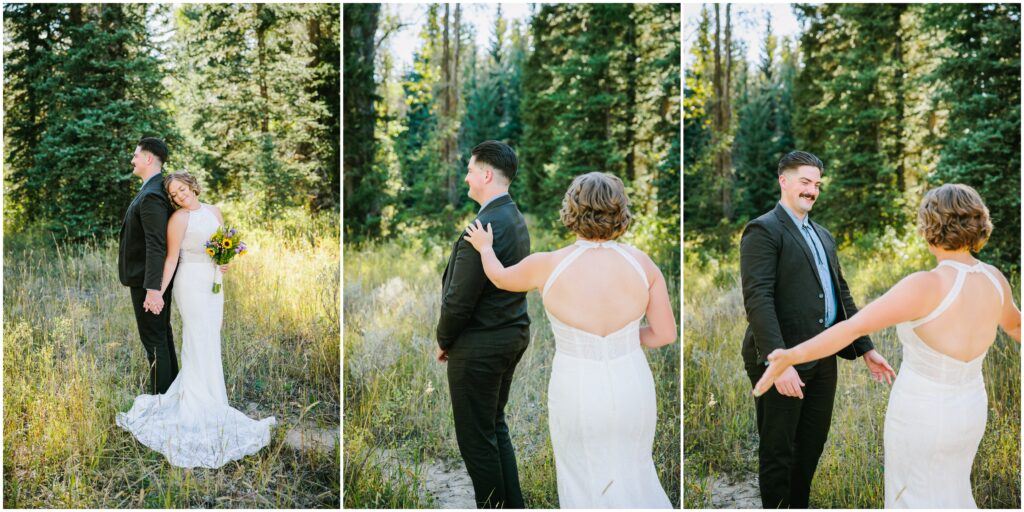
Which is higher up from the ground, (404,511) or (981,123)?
(981,123)

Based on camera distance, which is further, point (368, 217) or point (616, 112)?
point (368, 217)

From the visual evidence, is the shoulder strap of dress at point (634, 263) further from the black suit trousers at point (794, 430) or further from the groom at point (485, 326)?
the black suit trousers at point (794, 430)

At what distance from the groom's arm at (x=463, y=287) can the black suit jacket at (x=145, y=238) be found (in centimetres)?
159

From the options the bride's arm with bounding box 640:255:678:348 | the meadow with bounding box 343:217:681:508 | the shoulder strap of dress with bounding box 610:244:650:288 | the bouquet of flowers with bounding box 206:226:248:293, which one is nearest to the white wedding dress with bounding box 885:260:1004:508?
the bride's arm with bounding box 640:255:678:348

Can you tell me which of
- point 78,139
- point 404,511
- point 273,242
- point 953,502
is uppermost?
point 78,139

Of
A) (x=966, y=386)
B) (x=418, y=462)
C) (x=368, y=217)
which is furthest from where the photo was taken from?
(x=368, y=217)

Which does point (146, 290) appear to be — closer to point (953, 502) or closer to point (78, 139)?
point (78, 139)

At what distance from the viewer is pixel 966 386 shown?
9.34ft

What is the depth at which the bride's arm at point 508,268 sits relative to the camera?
2850 millimetres

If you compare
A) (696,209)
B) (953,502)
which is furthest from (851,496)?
(696,209)

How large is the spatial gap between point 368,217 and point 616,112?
185 centimetres

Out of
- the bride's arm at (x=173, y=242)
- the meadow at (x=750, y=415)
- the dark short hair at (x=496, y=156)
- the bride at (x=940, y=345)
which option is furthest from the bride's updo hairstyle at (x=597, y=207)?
the bride's arm at (x=173, y=242)

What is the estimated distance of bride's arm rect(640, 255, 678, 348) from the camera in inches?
112

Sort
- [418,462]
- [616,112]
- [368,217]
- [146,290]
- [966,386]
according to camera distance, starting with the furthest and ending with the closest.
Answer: [368,217]
[616,112]
[418,462]
[146,290]
[966,386]
